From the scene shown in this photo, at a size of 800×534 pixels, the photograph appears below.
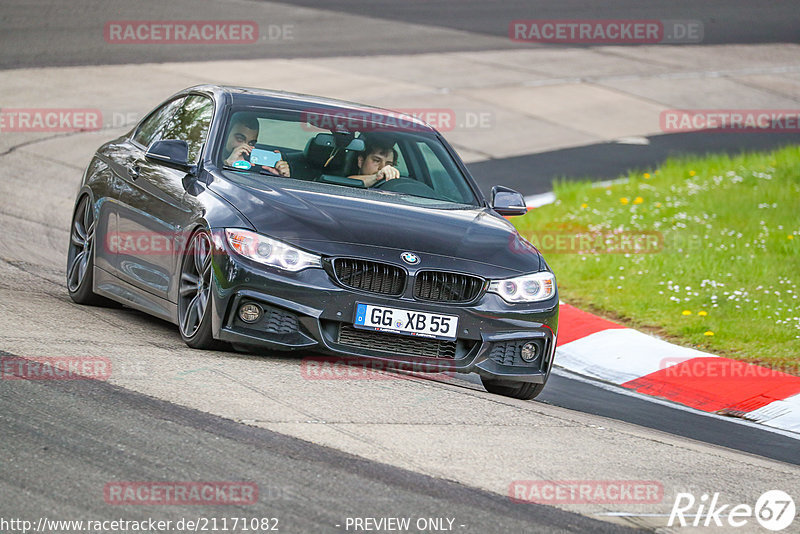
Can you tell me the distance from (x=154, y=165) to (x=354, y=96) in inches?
498

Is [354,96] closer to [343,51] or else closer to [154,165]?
[343,51]

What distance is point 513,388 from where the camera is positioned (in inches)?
295

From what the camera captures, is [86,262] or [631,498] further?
[86,262]

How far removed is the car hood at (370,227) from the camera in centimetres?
685

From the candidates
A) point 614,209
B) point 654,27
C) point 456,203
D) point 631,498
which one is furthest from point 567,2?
point 631,498

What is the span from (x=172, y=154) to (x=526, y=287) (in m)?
2.24

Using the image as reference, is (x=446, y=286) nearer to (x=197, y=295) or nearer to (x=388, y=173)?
(x=197, y=295)

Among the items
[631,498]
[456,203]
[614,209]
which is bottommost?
[614,209]

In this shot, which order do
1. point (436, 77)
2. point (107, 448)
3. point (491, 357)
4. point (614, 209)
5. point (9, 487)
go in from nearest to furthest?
1. point (9, 487)
2. point (107, 448)
3. point (491, 357)
4. point (614, 209)
5. point (436, 77)

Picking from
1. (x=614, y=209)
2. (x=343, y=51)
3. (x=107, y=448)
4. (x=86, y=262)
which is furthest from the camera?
(x=343, y=51)

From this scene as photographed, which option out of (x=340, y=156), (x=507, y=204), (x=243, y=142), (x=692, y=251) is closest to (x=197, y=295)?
(x=243, y=142)

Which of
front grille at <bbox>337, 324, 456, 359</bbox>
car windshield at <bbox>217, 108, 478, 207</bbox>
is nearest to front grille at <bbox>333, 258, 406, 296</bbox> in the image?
front grille at <bbox>337, 324, 456, 359</bbox>

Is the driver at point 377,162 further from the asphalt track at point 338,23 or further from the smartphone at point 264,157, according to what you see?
→ the asphalt track at point 338,23

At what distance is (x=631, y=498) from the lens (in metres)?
5.35
